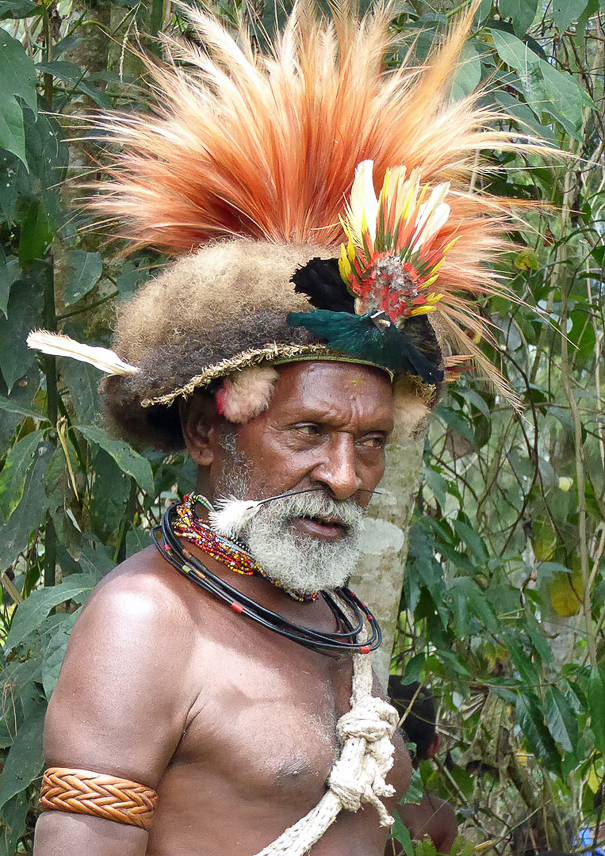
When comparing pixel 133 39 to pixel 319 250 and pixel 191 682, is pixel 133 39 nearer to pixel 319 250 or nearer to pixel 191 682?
pixel 319 250

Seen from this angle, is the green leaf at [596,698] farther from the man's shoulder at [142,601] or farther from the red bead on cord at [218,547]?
the man's shoulder at [142,601]

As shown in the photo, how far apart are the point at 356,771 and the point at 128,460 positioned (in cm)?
78

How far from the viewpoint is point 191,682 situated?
1.68 m

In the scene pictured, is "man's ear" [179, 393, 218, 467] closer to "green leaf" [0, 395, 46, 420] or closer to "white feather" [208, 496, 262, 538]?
"white feather" [208, 496, 262, 538]

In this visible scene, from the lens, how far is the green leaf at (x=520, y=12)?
2182mm

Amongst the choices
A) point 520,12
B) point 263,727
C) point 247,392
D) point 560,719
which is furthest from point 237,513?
point 560,719

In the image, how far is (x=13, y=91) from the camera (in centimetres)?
200

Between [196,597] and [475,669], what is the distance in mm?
2008

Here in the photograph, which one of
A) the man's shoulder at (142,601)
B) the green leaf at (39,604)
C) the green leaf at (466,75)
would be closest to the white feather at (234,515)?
the man's shoulder at (142,601)

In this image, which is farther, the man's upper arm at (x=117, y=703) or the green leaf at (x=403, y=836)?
the green leaf at (x=403, y=836)

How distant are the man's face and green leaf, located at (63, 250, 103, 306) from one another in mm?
732

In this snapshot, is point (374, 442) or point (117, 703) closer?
point (117, 703)

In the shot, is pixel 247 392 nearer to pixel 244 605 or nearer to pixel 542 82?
pixel 244 605

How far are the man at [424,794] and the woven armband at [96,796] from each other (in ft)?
3.99
